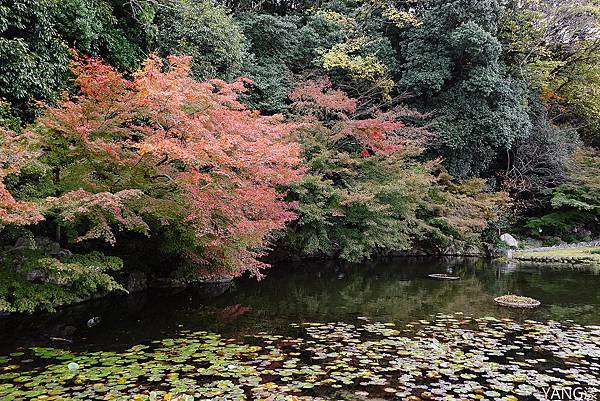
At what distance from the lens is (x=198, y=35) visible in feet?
47.3

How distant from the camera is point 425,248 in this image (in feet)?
71.2

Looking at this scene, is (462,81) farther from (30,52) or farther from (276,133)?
(30,52)

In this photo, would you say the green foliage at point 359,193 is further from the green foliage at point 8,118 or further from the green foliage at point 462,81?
the green foliage at point 8,118

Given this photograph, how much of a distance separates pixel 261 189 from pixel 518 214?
1974 centimetres

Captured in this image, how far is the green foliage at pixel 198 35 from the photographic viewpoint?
14195mm

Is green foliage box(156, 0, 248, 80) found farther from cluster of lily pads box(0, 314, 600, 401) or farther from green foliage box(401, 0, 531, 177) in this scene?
cluster of lily pads box(0, 314, 600, 401)

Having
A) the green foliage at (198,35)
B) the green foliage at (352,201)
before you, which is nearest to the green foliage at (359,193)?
the green foliage at (352,201)

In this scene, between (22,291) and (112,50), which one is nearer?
(22,291)

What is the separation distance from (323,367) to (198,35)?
11.4m

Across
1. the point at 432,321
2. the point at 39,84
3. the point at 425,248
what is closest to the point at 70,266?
the point at 39,84

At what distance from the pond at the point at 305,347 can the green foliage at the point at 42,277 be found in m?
0.41

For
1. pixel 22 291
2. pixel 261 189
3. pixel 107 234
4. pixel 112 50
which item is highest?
pixel 112 50

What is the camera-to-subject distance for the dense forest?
852cm

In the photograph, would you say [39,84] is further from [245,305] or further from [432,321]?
[432,321]
